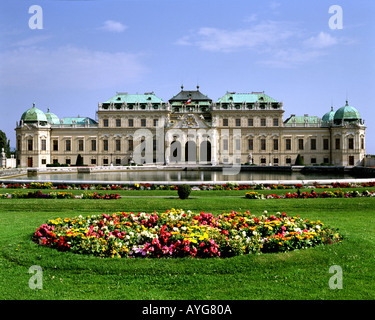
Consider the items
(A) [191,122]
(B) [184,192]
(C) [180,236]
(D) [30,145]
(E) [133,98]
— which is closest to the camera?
(C) [180,236]

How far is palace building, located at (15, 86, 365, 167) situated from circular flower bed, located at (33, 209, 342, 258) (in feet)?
196

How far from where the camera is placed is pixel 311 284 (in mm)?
7199

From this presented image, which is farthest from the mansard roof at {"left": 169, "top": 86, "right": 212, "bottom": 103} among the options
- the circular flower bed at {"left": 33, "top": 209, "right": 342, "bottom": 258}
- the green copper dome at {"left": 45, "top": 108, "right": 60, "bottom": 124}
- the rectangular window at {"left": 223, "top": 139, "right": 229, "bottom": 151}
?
the circular flower bed at {"left": 33, "top": 209, "right": 342, "bottom": 258}

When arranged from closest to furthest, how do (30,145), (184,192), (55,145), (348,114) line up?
(184,192) → (30,145) → (348,114) → (55,145)

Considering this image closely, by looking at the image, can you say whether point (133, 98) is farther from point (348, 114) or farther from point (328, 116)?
point (348, 114)

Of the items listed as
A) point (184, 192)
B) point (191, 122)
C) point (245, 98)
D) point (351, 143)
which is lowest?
point (184, 192)

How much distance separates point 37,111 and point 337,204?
221 feet

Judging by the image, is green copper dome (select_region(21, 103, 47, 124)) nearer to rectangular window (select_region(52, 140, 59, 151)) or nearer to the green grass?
rectangular window (select_region(52, 140, 59, 151))

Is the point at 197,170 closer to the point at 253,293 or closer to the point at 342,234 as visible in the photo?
the point at 342,234

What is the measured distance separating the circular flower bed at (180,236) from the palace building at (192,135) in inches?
2354

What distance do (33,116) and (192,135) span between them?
107 ft

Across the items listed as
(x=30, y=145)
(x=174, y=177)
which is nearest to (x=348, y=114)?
(x=174, y=177)

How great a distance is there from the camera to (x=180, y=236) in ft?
29.7

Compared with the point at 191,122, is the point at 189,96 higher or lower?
higher
